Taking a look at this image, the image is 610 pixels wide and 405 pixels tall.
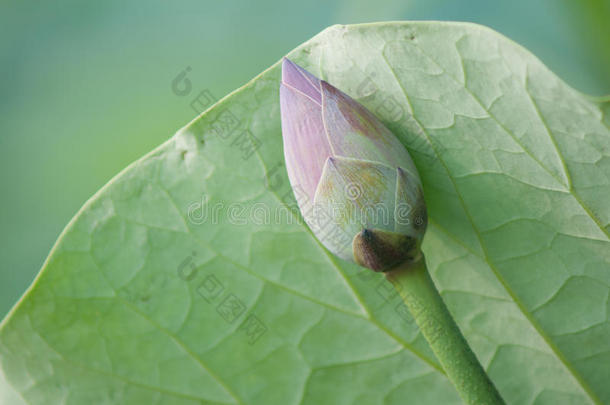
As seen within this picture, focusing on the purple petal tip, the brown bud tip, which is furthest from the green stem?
the purple petal tip

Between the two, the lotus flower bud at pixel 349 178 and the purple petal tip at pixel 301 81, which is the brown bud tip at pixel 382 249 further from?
the purple petal tip at pixel 301 81

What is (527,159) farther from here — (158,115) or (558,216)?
(158,115)

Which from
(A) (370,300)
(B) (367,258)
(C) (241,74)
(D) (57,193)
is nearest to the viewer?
(B) (367,258)

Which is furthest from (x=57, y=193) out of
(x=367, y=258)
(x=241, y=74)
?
(x=367, y=258)

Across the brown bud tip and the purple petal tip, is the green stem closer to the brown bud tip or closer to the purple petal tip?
the brown bud tip

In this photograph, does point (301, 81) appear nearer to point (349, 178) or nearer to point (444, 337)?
point (349, 178)

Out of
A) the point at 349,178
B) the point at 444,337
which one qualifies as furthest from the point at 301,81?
the point at 444,337

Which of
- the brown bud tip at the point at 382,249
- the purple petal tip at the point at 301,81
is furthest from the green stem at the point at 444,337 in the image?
the purple petal tip at the point at 301,81
